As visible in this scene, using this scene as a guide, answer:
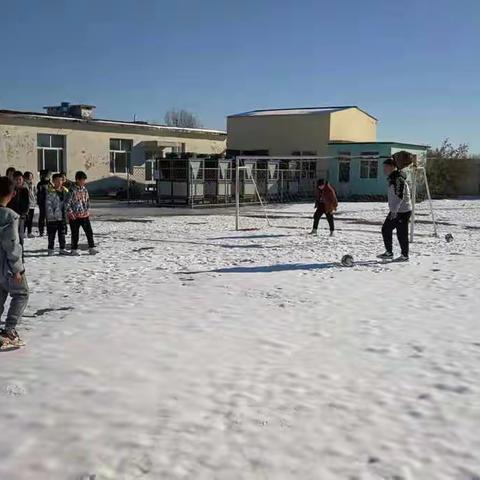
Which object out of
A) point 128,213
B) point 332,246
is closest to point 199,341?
point 332,246

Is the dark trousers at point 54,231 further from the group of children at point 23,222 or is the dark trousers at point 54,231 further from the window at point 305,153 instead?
the window at point 305,153

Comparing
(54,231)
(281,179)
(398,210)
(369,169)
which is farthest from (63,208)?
(369,169)

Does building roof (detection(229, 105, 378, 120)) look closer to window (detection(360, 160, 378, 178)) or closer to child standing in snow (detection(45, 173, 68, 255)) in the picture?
window (detection(360, 160, 378, 178))

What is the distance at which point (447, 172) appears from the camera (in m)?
45.4

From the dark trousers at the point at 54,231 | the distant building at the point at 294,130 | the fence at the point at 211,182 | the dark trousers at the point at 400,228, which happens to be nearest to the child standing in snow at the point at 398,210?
the dark trousers at the point at 400,228

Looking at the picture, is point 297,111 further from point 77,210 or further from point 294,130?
point 77,210

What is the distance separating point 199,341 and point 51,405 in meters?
1.88

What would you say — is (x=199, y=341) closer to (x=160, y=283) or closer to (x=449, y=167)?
(x=160, y=283)

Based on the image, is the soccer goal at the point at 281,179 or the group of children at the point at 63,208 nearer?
the group of children at the point at 63,208

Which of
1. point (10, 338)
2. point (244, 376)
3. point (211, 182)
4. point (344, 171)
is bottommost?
point (244, 376)

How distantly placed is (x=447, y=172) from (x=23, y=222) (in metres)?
39.2

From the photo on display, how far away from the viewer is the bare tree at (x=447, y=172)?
44.5 meters

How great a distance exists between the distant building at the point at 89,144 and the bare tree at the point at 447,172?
15.9 m

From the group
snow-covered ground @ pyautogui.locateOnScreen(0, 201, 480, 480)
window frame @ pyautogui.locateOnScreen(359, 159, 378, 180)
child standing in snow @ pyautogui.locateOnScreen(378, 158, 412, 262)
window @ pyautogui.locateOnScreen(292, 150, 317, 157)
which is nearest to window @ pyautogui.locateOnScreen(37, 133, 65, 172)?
window @ pyautogui.locateOnScreen(292, 150, 317, 157)
